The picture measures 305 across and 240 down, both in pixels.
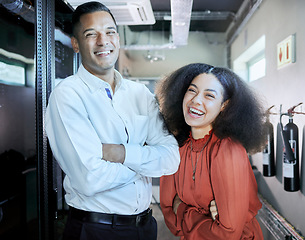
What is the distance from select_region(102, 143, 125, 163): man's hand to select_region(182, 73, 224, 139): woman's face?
406 mm

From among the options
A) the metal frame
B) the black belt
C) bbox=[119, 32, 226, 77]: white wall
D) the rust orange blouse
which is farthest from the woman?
bbox=[119, 32, 226, 77]: white wall

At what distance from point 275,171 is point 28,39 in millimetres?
2791

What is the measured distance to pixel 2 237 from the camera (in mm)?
1875

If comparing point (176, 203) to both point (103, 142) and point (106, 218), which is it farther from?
point (103, 142)

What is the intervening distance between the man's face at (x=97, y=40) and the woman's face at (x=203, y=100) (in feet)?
1.50

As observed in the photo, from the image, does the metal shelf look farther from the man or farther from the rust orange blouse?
the man

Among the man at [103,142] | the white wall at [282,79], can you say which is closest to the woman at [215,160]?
the man at [103,142]

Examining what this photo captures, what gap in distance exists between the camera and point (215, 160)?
137 centimetres

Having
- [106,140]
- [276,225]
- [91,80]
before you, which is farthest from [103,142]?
[276,225]

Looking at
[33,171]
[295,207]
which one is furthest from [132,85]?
[295,207]

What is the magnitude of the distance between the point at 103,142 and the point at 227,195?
65 cm

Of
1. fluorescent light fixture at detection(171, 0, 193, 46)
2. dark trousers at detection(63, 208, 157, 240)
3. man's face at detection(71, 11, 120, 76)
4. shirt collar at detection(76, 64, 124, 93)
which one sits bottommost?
dark trousers at detection(63, 208, 157, 240)

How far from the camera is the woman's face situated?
1.42 m

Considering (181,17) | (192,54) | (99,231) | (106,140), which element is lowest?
(99,231)
